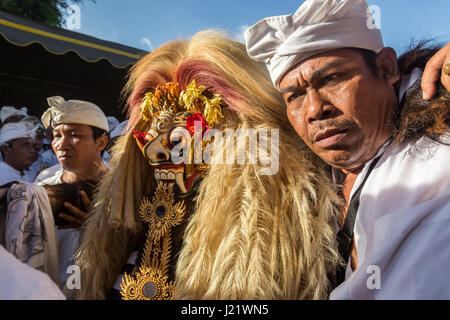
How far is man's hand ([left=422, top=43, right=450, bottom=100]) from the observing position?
31.3 inches

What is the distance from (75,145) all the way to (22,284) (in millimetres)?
1110

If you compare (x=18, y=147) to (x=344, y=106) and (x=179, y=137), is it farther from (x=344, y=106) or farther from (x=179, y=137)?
(x=344, y=106)

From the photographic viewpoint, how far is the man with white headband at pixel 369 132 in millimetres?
791

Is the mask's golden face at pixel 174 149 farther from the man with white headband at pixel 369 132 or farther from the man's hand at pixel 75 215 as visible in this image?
the man's hand at pixel 75 215

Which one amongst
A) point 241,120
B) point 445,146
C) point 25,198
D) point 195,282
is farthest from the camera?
point 25,198

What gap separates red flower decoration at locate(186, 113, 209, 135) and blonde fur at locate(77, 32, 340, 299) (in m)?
0.07

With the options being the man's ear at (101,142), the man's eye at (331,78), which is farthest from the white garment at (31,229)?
the man's eye at (331,78)

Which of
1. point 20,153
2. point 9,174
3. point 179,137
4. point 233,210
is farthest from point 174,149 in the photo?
point 20,153

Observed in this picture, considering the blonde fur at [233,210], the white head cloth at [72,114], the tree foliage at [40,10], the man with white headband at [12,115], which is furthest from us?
the tree foliage at [40,10]

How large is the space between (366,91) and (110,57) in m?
2.19

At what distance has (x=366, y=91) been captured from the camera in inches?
35.9

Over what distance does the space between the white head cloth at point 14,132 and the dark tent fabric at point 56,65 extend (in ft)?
1.07

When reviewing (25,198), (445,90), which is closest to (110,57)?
(25,198)

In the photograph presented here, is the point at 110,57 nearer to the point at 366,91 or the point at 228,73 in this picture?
the point at 228,73
